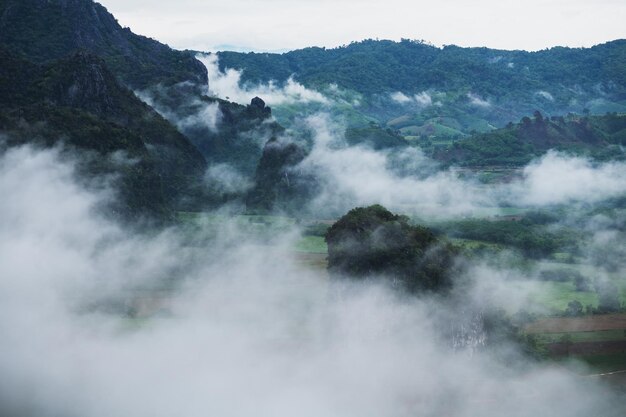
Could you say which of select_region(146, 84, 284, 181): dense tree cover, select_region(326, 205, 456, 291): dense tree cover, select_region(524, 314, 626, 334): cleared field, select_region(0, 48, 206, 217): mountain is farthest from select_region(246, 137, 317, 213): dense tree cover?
select_region(524, 314, 626, 334): cleared field

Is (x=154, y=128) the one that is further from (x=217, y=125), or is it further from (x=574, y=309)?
(x=574, y=309)

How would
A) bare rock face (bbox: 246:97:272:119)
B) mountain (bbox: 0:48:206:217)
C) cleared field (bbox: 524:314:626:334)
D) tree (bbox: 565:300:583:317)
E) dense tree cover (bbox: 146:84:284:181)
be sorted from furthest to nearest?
bare rock face (bbox: 246:97:272:119), dense tree cover (bbox: 146:84:284:181), mountain (bbox: 0:48:206:217), tree (bbox: 565:300:583:317), cleared field (bbox: 524:314:626:334)

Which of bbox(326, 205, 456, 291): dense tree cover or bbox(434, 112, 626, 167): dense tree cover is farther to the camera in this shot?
bbox(434, 112, 626, 167): dense tree cover

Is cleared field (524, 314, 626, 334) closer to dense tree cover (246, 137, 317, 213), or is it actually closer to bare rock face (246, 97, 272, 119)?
dense tree cover (246, 137, 317, 213)

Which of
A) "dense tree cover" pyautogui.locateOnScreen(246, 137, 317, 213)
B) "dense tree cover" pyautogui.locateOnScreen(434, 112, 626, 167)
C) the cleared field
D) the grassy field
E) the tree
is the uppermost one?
"dense tree cover" pyautogui.locateOnScreen(434, 112, 626, 167)

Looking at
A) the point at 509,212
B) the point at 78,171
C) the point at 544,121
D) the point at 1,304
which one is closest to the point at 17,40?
the point at 78,171

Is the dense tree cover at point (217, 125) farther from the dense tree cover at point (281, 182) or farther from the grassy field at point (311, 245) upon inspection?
the grassy field at point (311, 245)

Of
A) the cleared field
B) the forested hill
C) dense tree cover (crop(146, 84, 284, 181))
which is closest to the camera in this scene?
the cleared field
